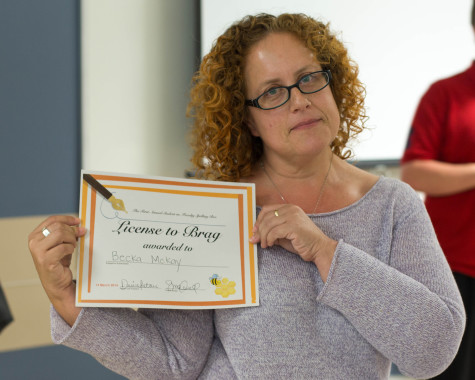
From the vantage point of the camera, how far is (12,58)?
2.36 m

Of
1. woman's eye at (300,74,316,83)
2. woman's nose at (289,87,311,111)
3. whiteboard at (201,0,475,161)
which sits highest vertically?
whiteboard at (201,0,475,161)

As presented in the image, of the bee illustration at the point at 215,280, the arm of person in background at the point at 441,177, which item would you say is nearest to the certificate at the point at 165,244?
the bee illustration at the point at 215,280

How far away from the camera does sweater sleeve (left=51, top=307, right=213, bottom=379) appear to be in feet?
3.62

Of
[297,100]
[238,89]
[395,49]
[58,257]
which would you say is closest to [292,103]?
[297,100]

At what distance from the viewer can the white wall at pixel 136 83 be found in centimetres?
252

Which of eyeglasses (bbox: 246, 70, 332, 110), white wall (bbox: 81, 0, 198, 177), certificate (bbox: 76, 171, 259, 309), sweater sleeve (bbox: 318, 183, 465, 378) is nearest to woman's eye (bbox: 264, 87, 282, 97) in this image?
eyeglasses (bbox: 246, 70, 332, 110)

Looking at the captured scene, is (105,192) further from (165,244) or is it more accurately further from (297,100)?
(297,100)

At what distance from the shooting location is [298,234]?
113 centimetres

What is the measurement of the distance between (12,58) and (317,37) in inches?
61.7

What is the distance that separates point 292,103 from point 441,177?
3.33ft

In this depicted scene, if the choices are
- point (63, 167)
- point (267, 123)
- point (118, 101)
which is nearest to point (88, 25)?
point (118, 101)

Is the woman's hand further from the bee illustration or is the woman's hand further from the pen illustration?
the pen illustration

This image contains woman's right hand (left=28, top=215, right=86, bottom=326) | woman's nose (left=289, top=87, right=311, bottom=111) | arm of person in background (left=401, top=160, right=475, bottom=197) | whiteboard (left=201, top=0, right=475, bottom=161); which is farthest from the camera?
whiteboard (left=201, top=0, right=475, bottom=161)
